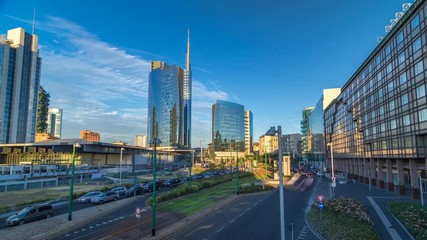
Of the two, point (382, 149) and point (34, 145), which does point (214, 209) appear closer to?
point (382, 149)

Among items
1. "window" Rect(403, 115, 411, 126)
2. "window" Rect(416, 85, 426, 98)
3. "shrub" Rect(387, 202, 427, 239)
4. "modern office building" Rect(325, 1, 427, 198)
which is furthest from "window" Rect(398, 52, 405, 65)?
"shrub" Rect(387, 202, 427, 239)

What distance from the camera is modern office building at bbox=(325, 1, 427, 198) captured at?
135 feet

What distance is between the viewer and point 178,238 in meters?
24.1

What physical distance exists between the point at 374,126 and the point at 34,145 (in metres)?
109

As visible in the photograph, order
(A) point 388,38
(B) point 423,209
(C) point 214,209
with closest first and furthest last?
1. (B) point 423,209
2. (C) point 214,209
3. (A) point 388,38

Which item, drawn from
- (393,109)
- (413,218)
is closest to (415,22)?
(393,109)

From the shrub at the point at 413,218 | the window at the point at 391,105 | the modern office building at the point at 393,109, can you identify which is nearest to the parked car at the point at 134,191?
the modern office building at the point at 393,109

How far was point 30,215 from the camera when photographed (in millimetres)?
31312

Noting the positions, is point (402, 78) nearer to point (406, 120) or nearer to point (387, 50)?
point (406, 120)

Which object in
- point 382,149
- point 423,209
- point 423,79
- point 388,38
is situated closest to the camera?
point 423,209

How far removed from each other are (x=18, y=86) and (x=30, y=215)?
146276 millimetres

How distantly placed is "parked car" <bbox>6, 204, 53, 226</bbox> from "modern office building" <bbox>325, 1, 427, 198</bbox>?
123 ft

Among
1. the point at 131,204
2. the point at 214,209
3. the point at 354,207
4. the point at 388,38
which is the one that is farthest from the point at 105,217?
the point at 388,38

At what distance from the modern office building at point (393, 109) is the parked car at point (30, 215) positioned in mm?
37375
